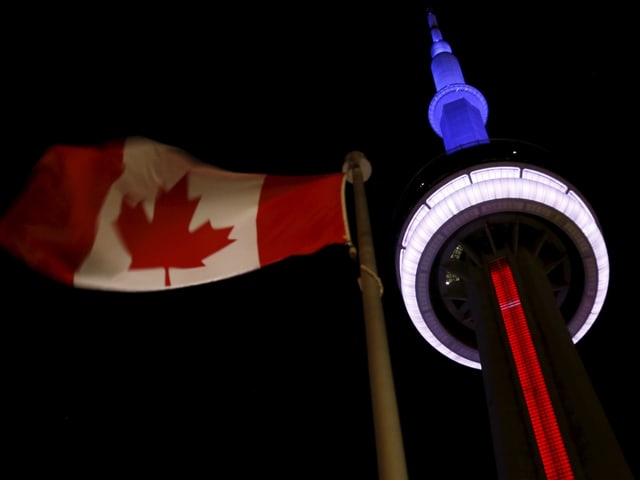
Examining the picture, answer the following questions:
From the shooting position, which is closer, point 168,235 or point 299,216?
point 299,216

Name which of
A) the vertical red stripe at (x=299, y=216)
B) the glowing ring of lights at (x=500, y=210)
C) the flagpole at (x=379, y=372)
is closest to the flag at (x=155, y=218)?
the vertical red stripe at (x=299, y=216)

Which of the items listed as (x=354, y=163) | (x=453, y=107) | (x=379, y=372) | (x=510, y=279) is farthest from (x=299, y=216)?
(x=453, y=107)

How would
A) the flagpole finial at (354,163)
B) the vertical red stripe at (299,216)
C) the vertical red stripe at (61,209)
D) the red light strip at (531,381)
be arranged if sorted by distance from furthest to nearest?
the red light strip at (531,381) → the vertical red stripe at (61,209) → the flagpole finial at (354,163) → the vertical red stripe at (299,216)

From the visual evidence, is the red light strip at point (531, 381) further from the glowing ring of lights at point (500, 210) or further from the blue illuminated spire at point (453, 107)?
the blue illuminated spire at point (453, 107)

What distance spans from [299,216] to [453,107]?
2209 centimetres

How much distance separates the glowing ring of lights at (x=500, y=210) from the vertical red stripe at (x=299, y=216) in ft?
48.7

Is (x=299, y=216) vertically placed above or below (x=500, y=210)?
below

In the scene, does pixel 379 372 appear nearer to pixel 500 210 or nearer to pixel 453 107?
pixel 500 210

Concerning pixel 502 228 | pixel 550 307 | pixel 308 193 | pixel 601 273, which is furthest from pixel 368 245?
pixel 601 273

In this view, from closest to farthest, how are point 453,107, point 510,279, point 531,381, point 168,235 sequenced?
point 168,235 → point 531,381 → point 510,279 → point 453,107

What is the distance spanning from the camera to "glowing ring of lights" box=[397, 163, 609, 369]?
71.2ft

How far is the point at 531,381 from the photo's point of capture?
15.8 meters

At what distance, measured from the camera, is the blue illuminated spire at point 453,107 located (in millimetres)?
26781

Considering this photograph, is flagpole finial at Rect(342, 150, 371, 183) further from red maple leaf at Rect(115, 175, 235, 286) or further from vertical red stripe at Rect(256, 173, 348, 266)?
red maple leaf at Rect(115, 175, 235, 286)
